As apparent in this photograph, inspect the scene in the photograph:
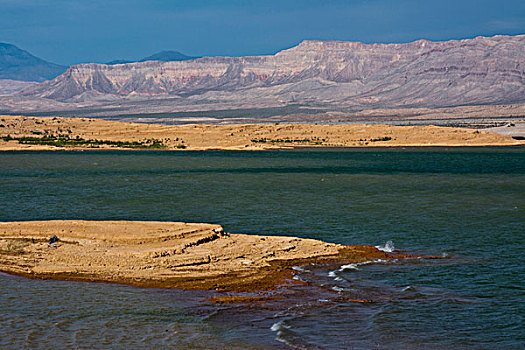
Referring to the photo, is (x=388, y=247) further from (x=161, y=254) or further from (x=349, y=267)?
(x=161, y=254)

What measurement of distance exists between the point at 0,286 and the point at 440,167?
5214 centimetres

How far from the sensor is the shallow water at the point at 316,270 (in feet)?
50.6

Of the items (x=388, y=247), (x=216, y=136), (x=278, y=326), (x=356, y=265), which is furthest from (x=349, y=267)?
(x=216, y=136)

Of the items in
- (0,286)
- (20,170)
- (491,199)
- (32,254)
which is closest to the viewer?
(0,286)

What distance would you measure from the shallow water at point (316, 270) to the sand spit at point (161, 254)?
98cm

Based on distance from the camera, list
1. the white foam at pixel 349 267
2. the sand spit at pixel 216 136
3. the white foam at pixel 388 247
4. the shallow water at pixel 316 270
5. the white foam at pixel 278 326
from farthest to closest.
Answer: the sand spit at pixel 216 136, the white foam at pixel 388 247, the white foam at pixel 349 267, the white foam at pixel 278 326, the shallow water at pixel 316 270

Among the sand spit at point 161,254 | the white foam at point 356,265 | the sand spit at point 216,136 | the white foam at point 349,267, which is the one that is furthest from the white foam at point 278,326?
the sand spit at point 216,136

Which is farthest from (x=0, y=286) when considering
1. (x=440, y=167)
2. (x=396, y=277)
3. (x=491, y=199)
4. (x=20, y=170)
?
(x=440, y=167)

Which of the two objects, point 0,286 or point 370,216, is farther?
point 370,216

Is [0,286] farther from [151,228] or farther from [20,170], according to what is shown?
[20,170]

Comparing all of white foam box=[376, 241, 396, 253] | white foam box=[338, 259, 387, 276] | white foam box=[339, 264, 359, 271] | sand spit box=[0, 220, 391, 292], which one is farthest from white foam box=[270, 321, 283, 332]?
white foam box=[376, 241, 396, 253]

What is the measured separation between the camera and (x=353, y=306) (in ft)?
57.4

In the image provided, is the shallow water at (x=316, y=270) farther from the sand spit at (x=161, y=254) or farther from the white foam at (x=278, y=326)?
the sand spit at (x=161, y=254)

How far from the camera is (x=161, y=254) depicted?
21.6m
